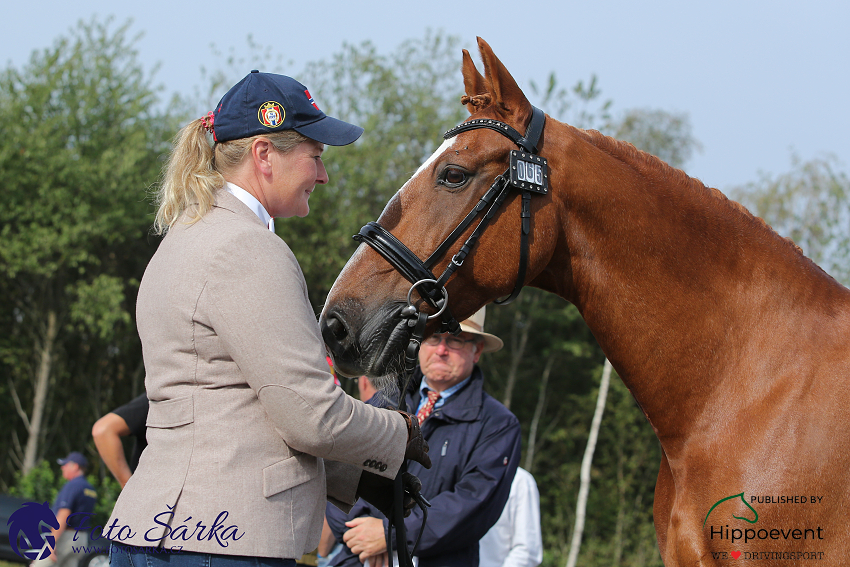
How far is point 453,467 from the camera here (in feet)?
11.4

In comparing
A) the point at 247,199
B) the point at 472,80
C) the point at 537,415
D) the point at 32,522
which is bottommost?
the point at 537,415

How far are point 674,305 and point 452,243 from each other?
0.84 m

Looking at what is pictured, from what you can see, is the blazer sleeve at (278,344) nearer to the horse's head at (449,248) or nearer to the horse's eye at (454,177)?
the horse's head at (449,248)

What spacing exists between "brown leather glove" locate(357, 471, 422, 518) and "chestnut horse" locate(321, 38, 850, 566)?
37cm

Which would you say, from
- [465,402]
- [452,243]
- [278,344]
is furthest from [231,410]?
[465,402]

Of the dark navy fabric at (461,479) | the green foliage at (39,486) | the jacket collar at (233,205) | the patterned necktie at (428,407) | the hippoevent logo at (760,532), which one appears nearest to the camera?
the jacket collar at (233,205)

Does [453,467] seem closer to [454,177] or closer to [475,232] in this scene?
[475,232]

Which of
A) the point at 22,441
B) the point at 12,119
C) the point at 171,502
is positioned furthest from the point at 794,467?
the point at 22,441

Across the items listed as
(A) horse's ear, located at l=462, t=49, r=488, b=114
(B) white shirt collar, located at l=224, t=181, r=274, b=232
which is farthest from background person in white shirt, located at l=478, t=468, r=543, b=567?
(B) white shirt collar, located at l=224, t=181, r=274, b=232

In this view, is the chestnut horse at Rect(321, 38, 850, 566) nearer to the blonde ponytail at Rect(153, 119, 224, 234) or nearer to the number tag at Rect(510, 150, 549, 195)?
the number tag at Rect(510, 150, 549, 195)

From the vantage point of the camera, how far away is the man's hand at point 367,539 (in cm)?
315

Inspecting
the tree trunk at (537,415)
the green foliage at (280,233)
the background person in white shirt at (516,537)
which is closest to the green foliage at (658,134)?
the green foliage at (280,233)

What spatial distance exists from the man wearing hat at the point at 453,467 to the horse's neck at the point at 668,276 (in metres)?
1.00

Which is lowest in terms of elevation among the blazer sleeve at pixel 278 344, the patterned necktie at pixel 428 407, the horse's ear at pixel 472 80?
the patterned necktie at pixel 428 407
